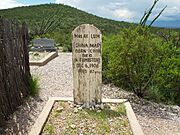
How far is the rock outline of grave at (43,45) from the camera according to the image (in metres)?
16.1

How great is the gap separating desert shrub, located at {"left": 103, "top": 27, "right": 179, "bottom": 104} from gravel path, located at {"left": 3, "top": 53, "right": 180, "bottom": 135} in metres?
0.42

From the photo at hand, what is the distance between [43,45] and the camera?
1647cm

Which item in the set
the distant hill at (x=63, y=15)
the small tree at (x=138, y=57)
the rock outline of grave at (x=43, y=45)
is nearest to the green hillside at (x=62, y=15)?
the distant hill at (x=63, y=15)

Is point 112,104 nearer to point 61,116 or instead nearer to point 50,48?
point 61,116

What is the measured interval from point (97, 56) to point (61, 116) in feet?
4.02

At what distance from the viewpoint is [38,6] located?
54844mm

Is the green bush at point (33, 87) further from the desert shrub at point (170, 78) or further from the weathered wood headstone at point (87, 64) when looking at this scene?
the desert shrub at point (170, 78)

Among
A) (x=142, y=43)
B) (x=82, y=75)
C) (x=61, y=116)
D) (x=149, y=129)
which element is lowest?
(x=149, y=129)

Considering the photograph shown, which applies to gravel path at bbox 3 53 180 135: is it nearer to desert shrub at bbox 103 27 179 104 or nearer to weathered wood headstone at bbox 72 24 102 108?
desert shrub at bbox 103 27 179 104

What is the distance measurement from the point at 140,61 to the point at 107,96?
3.70ft

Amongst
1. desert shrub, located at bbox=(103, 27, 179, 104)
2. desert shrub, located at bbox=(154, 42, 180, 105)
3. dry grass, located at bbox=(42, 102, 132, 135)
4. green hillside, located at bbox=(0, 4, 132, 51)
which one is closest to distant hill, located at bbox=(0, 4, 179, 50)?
green hillside, located at bbox=(0, 4, 132, 51)

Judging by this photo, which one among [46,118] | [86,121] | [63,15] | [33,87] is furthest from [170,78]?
[63,15]

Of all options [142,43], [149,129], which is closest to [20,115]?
[149,129]

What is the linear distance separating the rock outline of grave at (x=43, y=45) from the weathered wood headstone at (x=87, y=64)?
9.82 m
